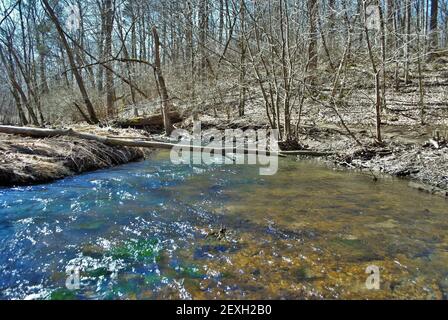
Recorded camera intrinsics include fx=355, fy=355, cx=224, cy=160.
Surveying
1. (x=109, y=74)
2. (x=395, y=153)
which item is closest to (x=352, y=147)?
(x=395, y=153)

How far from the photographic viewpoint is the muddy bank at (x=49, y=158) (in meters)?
7.41

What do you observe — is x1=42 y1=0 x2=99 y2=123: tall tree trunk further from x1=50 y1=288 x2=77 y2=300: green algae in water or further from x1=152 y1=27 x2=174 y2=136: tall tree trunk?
x1=50 y1=288 x2=77 y2=300: green algae in water

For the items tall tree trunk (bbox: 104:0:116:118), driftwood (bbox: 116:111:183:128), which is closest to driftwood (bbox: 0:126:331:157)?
driftwood (bbox: 116:111:183:128)

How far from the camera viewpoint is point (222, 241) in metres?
4.48

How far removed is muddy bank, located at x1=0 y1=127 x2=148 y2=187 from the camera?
7.41 metres

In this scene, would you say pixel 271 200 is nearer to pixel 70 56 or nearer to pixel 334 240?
pixel 334 240

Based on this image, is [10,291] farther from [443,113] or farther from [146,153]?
[443,113]

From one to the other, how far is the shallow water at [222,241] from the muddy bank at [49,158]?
57cm

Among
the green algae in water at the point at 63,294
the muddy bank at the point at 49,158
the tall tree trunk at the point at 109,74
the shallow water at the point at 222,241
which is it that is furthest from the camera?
the tall tree trunk at the point at 109,74

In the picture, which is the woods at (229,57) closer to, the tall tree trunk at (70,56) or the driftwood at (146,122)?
the tall tree trunk at (70,56)

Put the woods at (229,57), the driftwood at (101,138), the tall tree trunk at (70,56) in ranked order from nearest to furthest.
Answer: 1. the driftwood at (101,138)
2. the woods at (229,57)
3. the tall tree trunk at (70,56)

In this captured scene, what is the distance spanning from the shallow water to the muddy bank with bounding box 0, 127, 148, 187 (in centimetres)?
57

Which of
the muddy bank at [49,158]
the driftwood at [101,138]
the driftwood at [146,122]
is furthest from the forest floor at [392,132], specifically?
the muddy bank at [49,158]
